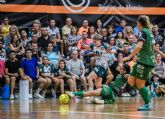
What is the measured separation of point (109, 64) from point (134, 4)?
421cm

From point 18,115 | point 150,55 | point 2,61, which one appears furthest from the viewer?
point 2,61

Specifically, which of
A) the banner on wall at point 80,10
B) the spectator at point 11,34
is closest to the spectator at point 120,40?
the banner on wall at point 80,10

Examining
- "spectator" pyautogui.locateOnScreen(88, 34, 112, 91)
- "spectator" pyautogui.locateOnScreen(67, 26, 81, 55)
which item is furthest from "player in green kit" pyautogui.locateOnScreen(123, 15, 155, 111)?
"spectator" pyautogui.locateOnScreen(67, 26, 81, 55)

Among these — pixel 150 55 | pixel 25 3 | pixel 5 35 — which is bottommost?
pixel 150 55

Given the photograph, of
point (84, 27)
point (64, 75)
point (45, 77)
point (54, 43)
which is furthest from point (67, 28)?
point (45, 77)

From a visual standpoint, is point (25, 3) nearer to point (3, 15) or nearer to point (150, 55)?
point (3, 15)

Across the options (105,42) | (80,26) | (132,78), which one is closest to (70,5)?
(80,26)

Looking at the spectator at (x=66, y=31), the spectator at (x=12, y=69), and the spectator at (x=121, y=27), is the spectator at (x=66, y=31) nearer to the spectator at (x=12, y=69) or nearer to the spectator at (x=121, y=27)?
the spectator at (x=121, y=27)

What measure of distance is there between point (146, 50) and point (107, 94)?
2861mm

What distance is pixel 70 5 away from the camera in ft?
77.3

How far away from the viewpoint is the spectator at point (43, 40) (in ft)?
69.7

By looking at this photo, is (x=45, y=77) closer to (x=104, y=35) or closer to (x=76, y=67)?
(x=76, y=67)

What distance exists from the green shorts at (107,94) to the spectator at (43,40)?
585 centimetres

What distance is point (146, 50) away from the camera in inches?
529
